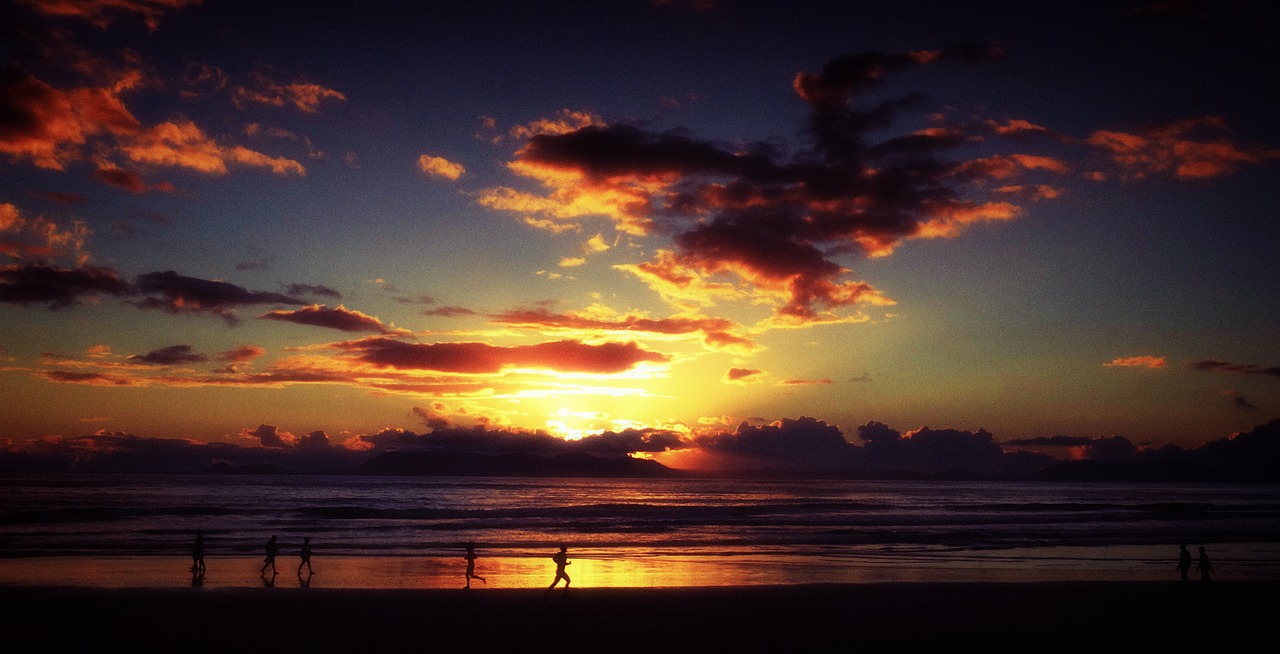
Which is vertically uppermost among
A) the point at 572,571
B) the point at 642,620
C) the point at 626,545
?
the point at 642,620

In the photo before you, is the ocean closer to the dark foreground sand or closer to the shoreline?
the shoreline

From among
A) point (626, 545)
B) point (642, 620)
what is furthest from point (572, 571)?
point (626, 545)

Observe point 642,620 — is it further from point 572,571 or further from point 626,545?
point 626,545

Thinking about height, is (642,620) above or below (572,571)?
above

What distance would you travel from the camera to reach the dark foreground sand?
17047 millimetres

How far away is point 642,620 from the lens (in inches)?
765

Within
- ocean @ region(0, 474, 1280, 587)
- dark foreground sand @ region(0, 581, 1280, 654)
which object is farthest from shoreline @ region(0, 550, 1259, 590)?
dark foreground sand @ region(0, 581, 1280, 654)

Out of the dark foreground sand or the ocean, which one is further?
the ocean

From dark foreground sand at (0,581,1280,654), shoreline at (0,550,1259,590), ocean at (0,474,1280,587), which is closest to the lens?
dark foreground sand at (0,581,1280,654)

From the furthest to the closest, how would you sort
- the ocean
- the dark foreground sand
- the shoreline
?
the ocean
the shoreline
the dark foreground sand

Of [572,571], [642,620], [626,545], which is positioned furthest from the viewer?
[626,545]

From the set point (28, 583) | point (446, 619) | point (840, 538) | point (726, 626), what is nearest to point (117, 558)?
point (28, 583)

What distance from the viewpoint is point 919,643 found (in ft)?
57.0

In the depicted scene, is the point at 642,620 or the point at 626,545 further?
the point at 626,545
